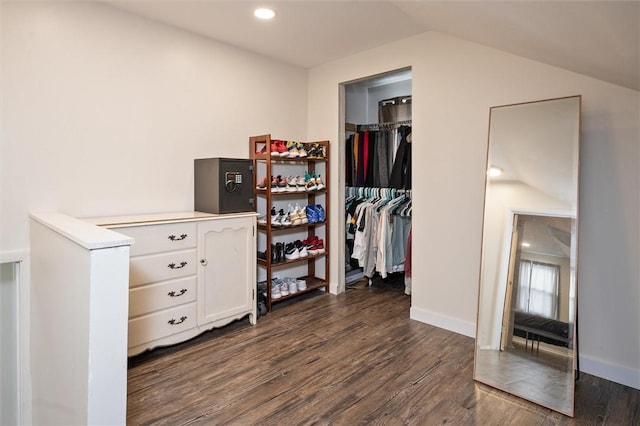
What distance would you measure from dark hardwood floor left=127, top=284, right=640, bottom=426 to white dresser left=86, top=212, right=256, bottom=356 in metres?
0.17

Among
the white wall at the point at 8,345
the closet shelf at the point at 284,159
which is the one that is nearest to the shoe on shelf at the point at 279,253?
the closet shelf at the point at 284,159

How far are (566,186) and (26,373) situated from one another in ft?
11.4

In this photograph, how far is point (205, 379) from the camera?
2.21m

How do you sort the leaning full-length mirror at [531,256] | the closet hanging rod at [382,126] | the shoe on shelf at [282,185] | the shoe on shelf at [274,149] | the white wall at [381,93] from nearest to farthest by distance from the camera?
the leaning full-length mirror at [531,256], the shoe on shelf at [274,149], the shoe on shelf at [282,185], the closet hanging rod at [382,126], the white wall at [381,93]

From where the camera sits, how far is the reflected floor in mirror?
195 cm

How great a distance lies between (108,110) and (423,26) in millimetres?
2442

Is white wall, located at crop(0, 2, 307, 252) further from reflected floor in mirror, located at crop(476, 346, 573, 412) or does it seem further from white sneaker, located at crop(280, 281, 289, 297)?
reflected floor in mirror, located at crop(476, 346, 573, 412)

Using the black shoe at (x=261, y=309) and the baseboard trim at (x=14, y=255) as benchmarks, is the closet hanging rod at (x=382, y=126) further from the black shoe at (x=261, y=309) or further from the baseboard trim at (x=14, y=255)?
the baseboard trim at (x=14, y=255)

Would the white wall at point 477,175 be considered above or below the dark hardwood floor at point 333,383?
above

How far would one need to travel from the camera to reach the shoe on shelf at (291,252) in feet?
11.6

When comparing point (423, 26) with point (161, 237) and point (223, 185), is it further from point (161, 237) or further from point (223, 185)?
point (161, 237)

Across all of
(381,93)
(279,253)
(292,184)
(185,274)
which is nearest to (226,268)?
(185,274)

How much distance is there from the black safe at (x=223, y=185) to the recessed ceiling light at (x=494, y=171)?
1.82 meters

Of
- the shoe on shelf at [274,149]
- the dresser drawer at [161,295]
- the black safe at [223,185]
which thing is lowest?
the dresser drawer at [161,295]
